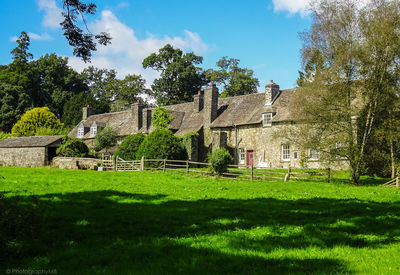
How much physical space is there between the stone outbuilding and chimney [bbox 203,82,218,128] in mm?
15898

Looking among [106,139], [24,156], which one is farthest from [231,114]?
[24,156]

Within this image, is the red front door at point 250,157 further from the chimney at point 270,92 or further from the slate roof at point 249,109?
the chimney at point 270,92

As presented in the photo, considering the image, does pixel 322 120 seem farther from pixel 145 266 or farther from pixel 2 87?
pixel 2 87

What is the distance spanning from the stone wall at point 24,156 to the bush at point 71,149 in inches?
92.5

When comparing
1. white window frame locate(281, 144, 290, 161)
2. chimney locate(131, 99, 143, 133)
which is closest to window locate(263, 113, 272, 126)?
white window frame locate(281, 144, 290, 161)

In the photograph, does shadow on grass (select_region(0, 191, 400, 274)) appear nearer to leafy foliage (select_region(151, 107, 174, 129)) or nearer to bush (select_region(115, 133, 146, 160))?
bush (select_region(115, 133, 146, 160))

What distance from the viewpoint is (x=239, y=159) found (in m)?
36.5

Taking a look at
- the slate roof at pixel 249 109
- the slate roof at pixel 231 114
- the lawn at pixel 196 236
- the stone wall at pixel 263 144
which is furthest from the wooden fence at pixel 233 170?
the lawn at pixel 196 236

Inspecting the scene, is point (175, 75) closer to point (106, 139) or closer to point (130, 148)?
point (106, 139)

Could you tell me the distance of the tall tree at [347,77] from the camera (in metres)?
20.3

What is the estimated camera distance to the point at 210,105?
126 ft

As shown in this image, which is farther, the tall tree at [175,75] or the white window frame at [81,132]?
the tall tree at [175,75]

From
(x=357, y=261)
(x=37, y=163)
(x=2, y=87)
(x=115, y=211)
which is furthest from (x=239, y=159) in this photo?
(x=2, y=87)

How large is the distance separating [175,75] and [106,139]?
24.7 m
